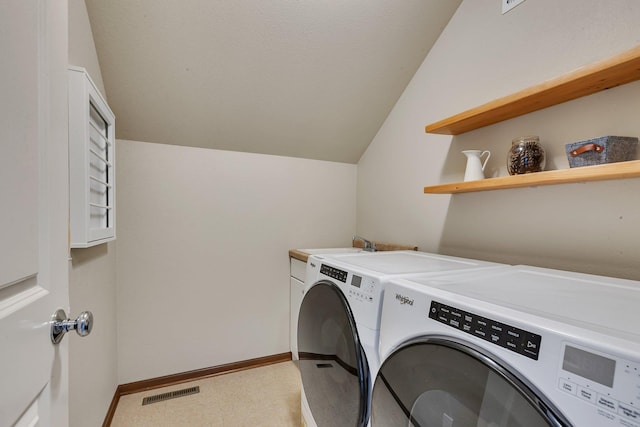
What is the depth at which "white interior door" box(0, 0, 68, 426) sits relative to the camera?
425 millimetres

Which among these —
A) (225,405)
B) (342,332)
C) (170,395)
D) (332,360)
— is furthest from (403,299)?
(170,395)

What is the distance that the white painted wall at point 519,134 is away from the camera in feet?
3.55

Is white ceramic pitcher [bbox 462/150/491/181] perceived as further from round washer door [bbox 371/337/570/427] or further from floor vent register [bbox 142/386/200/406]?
floor vent register [bbox 142/386/200/406]

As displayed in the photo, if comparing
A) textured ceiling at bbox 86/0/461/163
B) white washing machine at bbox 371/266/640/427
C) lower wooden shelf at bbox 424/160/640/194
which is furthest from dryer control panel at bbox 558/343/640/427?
textured ceiling at bbox 86/0/461/163

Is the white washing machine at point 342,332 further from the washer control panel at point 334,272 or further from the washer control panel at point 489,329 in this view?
the washer control panel at point 489,329

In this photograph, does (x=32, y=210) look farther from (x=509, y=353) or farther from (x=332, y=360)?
(x=332, y=360)

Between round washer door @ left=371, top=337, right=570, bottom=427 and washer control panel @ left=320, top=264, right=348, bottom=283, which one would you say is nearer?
round washer door @ left=371, top=337, right=570, bottom=427

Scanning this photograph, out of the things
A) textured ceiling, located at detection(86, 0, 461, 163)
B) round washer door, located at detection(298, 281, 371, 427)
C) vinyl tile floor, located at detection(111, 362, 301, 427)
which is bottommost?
vinyl tile floor, located at detection(111, 362, 301, 427)

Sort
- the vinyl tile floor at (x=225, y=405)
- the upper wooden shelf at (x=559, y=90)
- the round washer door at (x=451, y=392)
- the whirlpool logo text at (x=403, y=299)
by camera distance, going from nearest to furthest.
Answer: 1. the round washer door at (x=451, y=392)
2. the whirlpool logo text at (x=403, y=299)
3. the upper wooden shelf at (x=559, y=90)
4. the vinyl tile floor at (x=225, y=405)

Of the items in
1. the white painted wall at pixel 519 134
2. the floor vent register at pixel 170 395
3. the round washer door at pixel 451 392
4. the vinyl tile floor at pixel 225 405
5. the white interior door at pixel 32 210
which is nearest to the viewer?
the white interior door at pixel 32 210

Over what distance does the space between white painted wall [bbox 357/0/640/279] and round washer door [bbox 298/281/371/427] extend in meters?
0.89

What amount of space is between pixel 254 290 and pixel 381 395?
1.59 metres

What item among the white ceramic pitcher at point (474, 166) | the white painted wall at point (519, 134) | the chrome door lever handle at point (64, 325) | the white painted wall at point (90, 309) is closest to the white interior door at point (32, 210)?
the chrome door lever handle at point (64, 325)

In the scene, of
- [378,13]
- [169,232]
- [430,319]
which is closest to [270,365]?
[169,232]
